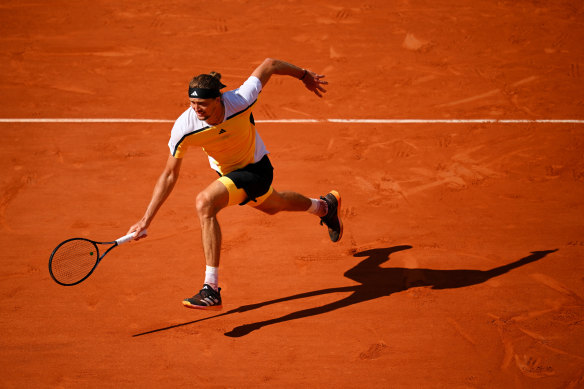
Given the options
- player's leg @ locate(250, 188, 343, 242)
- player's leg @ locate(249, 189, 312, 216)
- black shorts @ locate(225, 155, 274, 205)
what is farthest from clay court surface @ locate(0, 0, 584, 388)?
black shorts @ locate(225, 155, 274, 205)

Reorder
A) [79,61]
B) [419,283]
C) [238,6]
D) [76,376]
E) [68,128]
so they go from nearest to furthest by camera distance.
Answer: [76,376]
[419,283]
[68,128]
[79,61]
[238,6]

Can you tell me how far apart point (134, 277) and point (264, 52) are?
5.39 m

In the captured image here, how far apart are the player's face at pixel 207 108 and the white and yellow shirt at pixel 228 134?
0.08 meters

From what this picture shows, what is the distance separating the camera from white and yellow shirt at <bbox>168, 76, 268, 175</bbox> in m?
4.88

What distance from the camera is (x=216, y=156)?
5160 millimetres

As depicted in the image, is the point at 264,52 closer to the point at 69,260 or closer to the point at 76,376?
the point at 69,260

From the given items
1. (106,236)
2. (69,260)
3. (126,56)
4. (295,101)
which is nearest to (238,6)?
(126,56)

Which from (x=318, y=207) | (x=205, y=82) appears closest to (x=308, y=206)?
(x=318, y=207)

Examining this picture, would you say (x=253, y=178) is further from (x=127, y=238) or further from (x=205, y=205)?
(x=127, y=238)

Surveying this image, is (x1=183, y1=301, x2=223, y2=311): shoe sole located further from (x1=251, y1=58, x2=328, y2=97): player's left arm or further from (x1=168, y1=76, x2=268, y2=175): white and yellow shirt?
(x1=251, y1=58, x2=328, y2=97): player's left arm

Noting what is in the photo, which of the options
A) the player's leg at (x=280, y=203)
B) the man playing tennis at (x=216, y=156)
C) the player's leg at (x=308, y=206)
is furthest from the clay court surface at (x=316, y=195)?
the man playing tennis at (x=216, y=156)

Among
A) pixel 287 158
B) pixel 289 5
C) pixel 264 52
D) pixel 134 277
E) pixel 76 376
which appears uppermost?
pixel 289 5

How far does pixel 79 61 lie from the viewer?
9.90 m

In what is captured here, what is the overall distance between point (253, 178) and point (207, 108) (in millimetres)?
754
